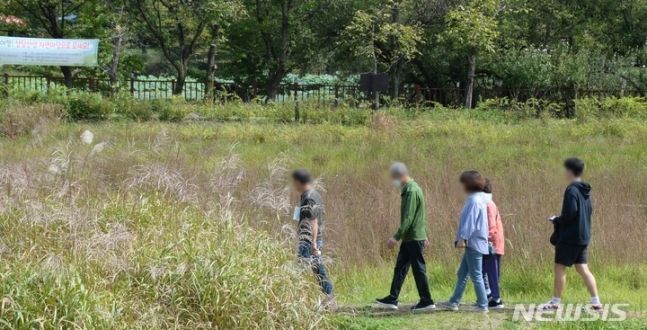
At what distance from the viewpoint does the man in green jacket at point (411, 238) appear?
25.9 feet

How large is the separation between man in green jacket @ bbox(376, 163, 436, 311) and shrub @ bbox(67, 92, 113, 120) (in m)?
17.3

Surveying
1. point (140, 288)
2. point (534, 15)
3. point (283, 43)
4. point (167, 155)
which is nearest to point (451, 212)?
point (167, 155)

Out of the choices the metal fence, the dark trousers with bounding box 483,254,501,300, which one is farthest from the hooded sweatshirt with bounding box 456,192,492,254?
the metal fence

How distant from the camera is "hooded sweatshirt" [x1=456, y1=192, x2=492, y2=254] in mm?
7828

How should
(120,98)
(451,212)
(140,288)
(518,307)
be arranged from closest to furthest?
(140,288) → (518,307) → (451,212) → (120,98)

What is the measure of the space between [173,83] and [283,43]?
4430 millimetres

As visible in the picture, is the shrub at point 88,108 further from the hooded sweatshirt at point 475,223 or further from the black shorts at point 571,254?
the black shorts at point 571,254

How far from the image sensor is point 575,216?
24.9ft

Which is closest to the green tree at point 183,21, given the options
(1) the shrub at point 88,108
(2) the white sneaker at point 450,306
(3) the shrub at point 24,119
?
(1) the shrub at point 88,108

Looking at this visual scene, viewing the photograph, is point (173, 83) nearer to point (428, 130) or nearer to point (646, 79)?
point (428, 130)

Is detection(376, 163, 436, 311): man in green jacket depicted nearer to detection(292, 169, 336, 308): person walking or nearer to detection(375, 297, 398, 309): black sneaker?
detection(375, 297, 398, 309): black sneaker

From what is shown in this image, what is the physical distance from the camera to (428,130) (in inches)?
838
